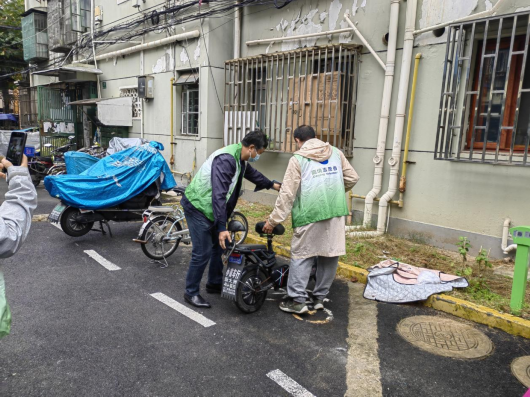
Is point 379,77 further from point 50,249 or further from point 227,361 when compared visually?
point 50,249

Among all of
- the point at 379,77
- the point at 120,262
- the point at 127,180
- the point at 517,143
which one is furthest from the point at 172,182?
the point at 517,143

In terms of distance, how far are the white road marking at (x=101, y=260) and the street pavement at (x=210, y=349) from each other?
0.44 metres

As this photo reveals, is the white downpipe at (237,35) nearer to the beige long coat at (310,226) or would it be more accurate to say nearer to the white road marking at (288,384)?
the beige long coat at (310,226)

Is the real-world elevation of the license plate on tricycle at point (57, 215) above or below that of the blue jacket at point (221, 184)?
below

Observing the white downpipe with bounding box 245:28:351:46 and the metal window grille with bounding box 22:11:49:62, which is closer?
the white downpipe with bounding box 245:28:351:46

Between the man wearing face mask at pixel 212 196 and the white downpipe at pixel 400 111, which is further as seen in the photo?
the white downpipe at pixel 400 111

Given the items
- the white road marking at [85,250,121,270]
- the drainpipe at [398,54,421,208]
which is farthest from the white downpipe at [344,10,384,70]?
the white road marking at [85,250,121,270]

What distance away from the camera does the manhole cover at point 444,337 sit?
352 cm

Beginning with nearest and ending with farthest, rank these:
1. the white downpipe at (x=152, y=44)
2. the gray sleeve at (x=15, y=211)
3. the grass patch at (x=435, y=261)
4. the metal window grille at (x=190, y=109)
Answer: the gray sleeve at (x=15, y=211) < the grass patch at (x=435, y=261) < the white downpipe at (x=152, y=44) < the metal window grille at (x=190, y=109)

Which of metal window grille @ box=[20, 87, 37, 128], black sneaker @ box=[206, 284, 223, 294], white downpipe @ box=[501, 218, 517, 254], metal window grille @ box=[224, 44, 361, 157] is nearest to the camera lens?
black sneaker @ box=[206, 284, 223, 294]

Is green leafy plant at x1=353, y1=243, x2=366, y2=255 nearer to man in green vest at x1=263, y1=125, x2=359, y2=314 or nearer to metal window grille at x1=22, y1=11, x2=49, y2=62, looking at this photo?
man in green vest at x1=263, y1=125, x2=359, y2=314

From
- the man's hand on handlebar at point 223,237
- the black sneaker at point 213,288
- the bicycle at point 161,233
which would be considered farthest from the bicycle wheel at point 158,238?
the man's hand on handlebar at point 223,237

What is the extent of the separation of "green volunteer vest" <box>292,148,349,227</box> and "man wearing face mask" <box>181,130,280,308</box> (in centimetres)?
56

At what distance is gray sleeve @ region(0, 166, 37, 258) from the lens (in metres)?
1.92
